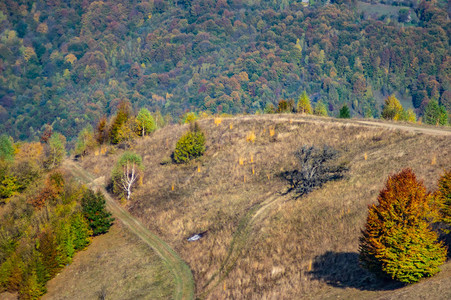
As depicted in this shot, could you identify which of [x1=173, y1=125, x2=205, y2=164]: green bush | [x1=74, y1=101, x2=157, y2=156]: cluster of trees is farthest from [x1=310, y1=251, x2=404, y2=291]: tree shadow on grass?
[x1=74, y1=101, x2=157, y2=156]: cluster of trees

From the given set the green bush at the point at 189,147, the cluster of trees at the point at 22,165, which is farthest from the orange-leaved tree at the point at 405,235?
the cluster of trees at the point at 22,165

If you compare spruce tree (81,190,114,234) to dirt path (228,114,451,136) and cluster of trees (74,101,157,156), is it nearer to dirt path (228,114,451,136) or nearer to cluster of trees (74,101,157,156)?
cluster of trees (74,101,157,156)

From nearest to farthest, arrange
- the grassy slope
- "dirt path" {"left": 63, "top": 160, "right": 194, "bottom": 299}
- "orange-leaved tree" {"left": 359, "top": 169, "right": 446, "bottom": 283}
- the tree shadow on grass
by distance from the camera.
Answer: "orange-leaved tree" {"left": 359, "top": 169, "right": 446, "bottom": 283} < the tree shadow on grass < the grassy slope < "dirt path" {"left": 63, "top": 160, "right": 194, "bottom": 299}

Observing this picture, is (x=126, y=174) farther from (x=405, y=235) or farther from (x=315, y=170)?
(x=405, y=235)

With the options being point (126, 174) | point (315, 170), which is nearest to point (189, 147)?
point (126, 174)

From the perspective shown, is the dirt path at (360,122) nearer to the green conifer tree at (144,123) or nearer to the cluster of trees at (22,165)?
the green conifer tree at (144,123)

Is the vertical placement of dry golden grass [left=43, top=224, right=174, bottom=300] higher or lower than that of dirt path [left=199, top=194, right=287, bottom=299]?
lower

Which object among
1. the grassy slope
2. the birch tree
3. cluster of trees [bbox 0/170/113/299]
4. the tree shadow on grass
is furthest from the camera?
the birch tree

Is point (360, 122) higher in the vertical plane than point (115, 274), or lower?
higher
